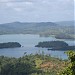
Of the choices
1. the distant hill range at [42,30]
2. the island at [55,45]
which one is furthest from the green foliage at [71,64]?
the distant hill range at [42,30]

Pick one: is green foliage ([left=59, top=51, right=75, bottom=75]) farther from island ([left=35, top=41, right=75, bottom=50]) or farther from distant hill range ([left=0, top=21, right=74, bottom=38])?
distant hill range ([left=0, top=21, right=74, bottom=38])

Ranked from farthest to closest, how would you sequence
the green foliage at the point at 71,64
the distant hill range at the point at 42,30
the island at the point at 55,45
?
the distant hill range at the point at 42,30
the island at the point at 55,45
the green foliage at the point at 71,64

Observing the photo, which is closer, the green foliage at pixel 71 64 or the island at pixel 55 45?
the green foliage at pixel 71 64

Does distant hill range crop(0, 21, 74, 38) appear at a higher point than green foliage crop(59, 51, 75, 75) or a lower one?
lower

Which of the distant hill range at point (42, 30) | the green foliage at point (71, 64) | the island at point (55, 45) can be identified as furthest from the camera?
the distant hill range at point (42, 30)

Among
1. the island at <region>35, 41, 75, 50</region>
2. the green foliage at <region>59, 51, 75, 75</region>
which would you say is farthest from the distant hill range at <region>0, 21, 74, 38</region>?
the green foliage at <region>59, 51, 75, 75</region>

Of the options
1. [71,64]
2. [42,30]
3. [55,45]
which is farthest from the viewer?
[42,30]

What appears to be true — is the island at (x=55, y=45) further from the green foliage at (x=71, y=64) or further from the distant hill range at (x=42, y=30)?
the green foliage at (x=71, y=64)

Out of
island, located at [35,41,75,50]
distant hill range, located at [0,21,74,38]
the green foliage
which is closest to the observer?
the green foliage

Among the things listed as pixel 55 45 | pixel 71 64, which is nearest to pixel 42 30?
pixel 55 45

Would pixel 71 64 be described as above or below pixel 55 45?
above

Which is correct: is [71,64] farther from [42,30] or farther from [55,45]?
[42,30]

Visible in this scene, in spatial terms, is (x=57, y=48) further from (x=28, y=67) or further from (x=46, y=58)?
(x=28, y=67)
